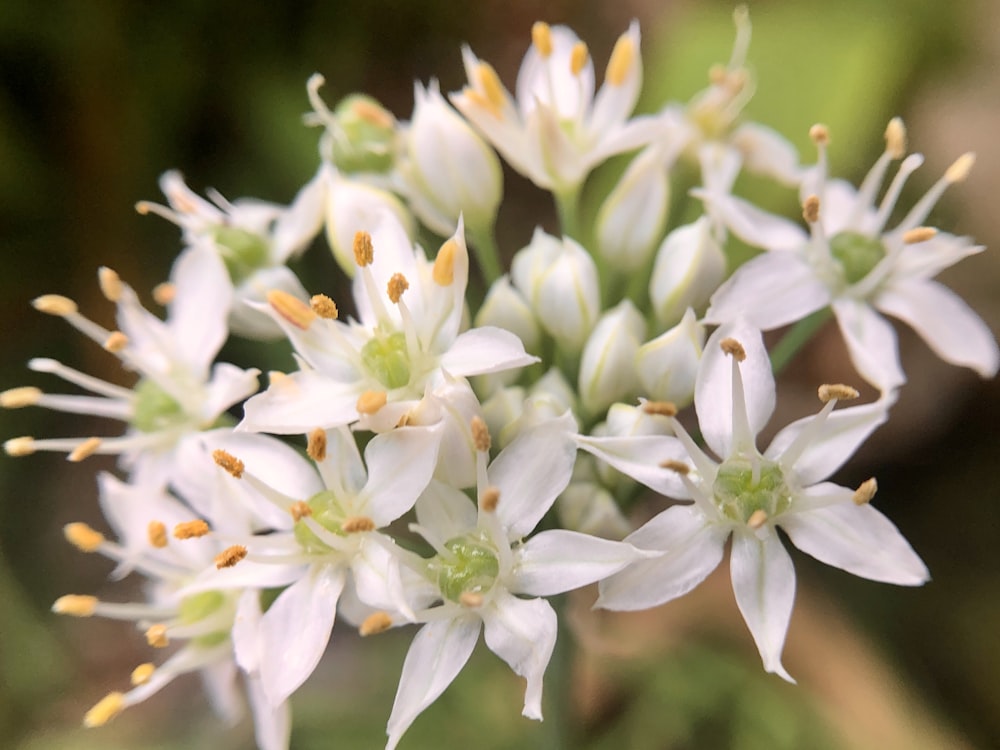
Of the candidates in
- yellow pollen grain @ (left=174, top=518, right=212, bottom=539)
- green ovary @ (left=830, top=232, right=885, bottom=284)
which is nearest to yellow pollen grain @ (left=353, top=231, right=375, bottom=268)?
yellow pollen grain @ (left=174, top=518, right=212, bottom=539)

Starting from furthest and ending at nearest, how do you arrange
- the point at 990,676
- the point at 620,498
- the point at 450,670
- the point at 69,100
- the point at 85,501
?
the point at 85,501, the point at 69,100, the point at 990,676, the point at 620,498, the point at 450,670

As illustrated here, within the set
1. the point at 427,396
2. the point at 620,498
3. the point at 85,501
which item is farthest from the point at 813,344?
the point at 85,501

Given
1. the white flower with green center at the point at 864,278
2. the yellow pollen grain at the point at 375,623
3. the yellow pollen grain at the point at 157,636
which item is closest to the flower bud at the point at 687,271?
the white flower with green center at the point at 864,278

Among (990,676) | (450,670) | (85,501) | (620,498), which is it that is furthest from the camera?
(85,501)

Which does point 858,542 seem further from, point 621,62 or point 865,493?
point 621,62

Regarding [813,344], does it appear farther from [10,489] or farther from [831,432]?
[10,489]

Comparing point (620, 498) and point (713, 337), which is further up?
point (713, 337)

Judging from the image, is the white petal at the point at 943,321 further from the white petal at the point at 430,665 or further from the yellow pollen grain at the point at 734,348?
the white petal at the point at 430,665
